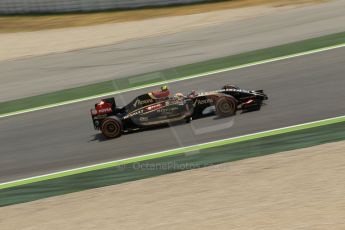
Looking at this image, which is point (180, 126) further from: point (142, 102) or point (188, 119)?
point (142, 102)

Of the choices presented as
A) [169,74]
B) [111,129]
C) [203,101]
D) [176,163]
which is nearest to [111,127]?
[111,129]

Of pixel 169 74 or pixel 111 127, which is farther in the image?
pixel 169 74

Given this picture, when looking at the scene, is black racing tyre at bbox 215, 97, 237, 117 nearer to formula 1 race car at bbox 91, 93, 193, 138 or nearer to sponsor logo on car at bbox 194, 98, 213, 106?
sponsor logo on car at bbox 194, 98, 213, 106

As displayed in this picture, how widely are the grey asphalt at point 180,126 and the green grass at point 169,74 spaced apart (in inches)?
40.0

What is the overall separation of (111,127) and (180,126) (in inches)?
58.8

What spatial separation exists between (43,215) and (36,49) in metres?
14.4

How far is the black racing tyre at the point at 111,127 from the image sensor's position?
13.4 metres

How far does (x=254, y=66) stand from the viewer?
1694 cm

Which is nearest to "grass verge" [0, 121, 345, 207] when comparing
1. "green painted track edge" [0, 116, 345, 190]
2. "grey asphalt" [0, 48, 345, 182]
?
"green painted track edge" [0, 116, 345, 190]

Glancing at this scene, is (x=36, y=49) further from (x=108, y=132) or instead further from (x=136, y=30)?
(x=108, y=132)

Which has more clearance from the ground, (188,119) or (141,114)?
(141,114)

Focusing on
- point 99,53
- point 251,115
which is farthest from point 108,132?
point 99,53

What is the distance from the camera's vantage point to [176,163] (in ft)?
38.6

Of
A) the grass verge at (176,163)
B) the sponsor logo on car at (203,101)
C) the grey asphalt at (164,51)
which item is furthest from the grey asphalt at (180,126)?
the grey asphalt at (164,51)
